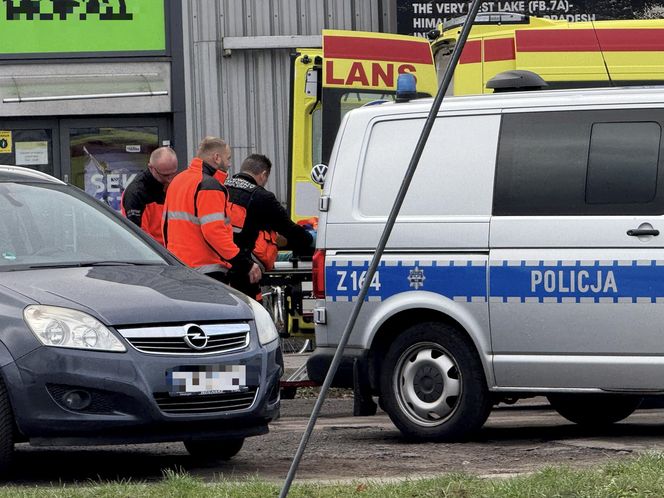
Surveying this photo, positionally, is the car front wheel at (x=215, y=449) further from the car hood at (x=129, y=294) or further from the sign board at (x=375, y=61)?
the sign board at (x=375, y=61)

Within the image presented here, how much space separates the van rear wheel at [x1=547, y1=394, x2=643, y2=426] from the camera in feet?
30.4

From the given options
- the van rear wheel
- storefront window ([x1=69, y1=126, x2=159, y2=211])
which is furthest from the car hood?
storefront window ([x1=69, y1=126, x2=159, y2=211])

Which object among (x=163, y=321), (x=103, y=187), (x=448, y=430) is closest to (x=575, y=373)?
(x=448, y=430)

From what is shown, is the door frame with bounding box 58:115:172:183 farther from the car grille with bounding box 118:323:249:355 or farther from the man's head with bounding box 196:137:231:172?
the car grille with bounding box 118:323:249:355

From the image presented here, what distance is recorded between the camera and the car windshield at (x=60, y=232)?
786cm

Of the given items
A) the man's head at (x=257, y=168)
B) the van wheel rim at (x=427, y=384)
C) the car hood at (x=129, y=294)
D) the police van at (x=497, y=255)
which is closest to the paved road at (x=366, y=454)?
the van wheel rim at (x=427, y=384)

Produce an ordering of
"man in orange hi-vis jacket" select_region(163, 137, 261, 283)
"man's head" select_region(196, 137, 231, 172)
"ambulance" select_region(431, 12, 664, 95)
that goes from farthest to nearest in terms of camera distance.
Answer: "ambulance" select_region(431, 12, 664, 95)
"man's head" select_region(196, 137, 231, 172)
"man in orange hi-vis jacket" select_region(163, 137, 261, 283)

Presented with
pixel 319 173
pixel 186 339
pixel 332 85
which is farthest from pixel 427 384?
pixel 332 85

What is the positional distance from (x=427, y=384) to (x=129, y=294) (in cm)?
201

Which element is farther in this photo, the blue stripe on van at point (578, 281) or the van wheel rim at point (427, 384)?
the van wheel rim at point (427, 384)

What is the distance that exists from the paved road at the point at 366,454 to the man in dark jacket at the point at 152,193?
7.27ft

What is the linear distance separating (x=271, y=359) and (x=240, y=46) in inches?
417

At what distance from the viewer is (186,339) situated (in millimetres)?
7227

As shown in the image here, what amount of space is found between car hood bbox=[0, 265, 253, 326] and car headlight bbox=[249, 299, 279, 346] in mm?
75
